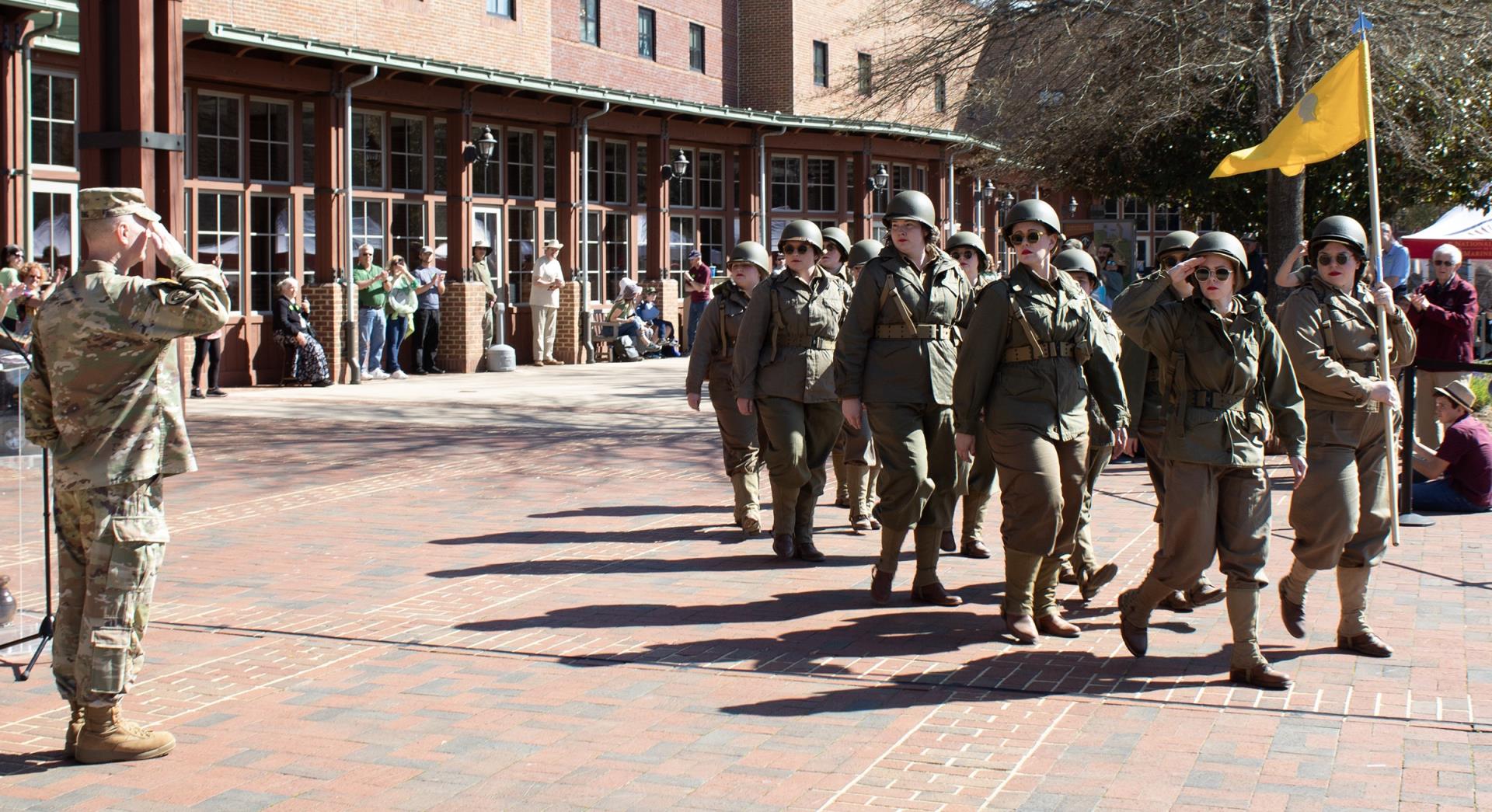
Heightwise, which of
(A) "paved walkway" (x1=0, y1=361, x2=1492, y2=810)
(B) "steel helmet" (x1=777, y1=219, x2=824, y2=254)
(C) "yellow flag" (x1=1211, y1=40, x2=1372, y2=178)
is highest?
(C) "yellow flag" (x1=1211, y1=40, x2=1372, y2=178)

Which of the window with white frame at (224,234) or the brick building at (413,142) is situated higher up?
the brick building at (413,142)

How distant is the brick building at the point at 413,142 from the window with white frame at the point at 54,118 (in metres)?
0.03

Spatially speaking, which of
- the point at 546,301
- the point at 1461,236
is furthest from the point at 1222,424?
the point at 546,301

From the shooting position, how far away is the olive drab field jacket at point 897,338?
25.4 ft

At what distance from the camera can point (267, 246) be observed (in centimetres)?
2200

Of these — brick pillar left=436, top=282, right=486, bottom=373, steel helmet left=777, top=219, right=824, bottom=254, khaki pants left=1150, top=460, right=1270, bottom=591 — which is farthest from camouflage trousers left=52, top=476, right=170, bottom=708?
brick pillar left=436, top=282, right=486, bottom=373

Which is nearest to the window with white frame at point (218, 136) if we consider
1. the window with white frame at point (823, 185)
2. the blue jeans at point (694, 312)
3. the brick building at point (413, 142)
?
the brick building at point (413, 142)

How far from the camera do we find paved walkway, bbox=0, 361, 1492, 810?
5160 millimetres

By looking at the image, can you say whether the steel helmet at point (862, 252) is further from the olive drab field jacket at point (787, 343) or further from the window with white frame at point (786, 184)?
the window with white frame at point (786, 184)

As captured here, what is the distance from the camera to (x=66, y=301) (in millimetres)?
5270

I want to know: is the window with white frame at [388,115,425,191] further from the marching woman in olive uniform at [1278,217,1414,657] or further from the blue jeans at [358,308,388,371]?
A: the marching woman in olive uniform at [1278,217,1414,657]

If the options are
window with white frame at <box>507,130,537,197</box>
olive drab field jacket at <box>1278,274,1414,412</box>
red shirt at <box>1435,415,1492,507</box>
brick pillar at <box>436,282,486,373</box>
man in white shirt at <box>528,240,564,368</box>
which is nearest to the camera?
olive drab field jacket at <box>1278,274,1414,412</box>

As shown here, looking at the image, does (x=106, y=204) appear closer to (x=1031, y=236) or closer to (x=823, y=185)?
(x=1031, y=236)

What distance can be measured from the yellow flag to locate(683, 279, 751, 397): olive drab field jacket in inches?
121
